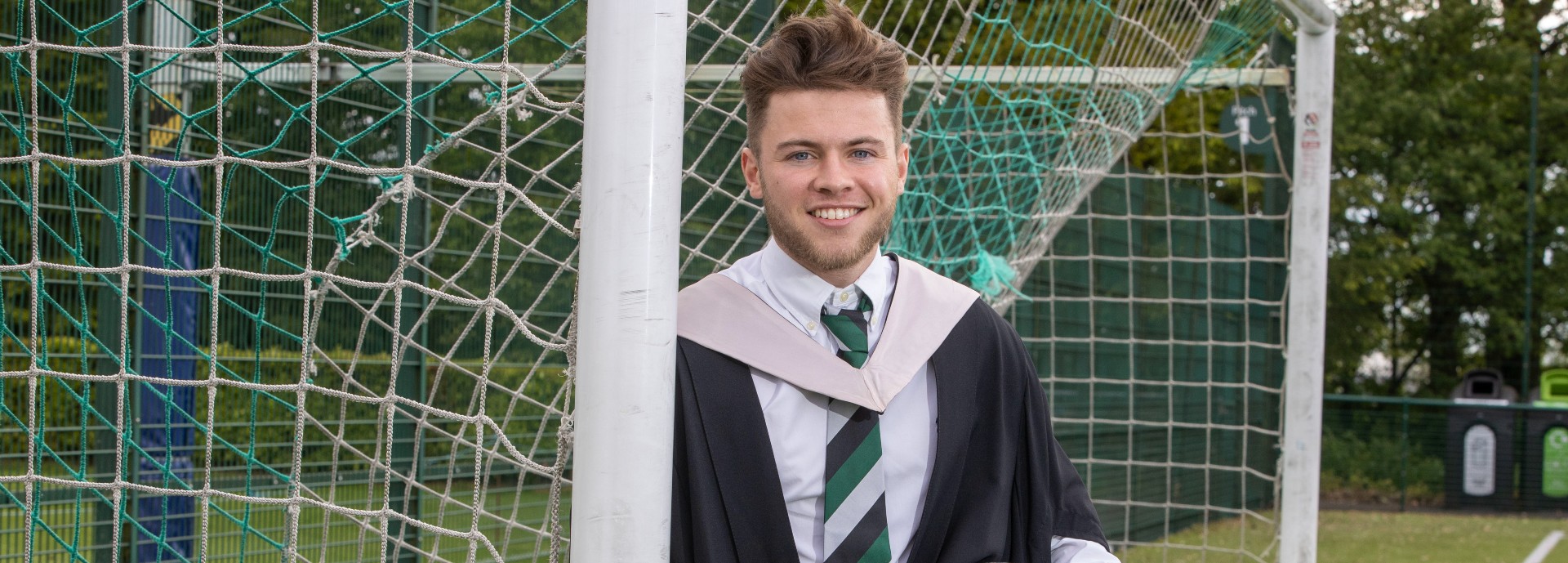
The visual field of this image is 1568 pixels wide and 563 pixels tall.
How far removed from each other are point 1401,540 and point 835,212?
894 cm

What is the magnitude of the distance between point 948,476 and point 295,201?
3.56 m

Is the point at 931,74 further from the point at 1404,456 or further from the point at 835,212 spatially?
the point at 1404,456

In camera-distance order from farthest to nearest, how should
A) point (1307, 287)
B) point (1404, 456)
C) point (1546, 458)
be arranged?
point (1404, 456) → point (1546, 458) → point (1307, 287)

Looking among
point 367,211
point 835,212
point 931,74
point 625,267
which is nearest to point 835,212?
point 835,212

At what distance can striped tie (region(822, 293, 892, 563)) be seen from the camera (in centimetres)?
187

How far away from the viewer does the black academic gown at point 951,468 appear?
1863 mm

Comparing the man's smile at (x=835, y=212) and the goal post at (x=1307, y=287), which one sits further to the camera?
the goal post at (x=1307, y=287)

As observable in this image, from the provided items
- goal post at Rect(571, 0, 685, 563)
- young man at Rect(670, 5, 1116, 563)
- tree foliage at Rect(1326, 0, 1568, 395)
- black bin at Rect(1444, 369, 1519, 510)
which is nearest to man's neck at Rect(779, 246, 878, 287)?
young man at Rect(670, 5, 1116, 563)

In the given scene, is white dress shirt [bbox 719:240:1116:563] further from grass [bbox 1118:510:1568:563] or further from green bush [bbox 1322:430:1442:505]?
green bush [bbox 1322:430:1442:505]

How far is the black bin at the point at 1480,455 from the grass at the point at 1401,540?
29 centimetres

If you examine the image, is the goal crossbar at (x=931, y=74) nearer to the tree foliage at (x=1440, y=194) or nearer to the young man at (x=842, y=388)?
the young man at (x=842, y=388)

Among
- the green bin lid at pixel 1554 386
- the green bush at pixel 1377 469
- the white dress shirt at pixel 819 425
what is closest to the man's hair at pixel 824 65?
the white dress shirt at pixel 819 425

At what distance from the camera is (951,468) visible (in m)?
1.94

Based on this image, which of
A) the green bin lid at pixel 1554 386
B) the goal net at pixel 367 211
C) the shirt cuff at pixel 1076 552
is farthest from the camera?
the green bin lid at pixel 1554 386
